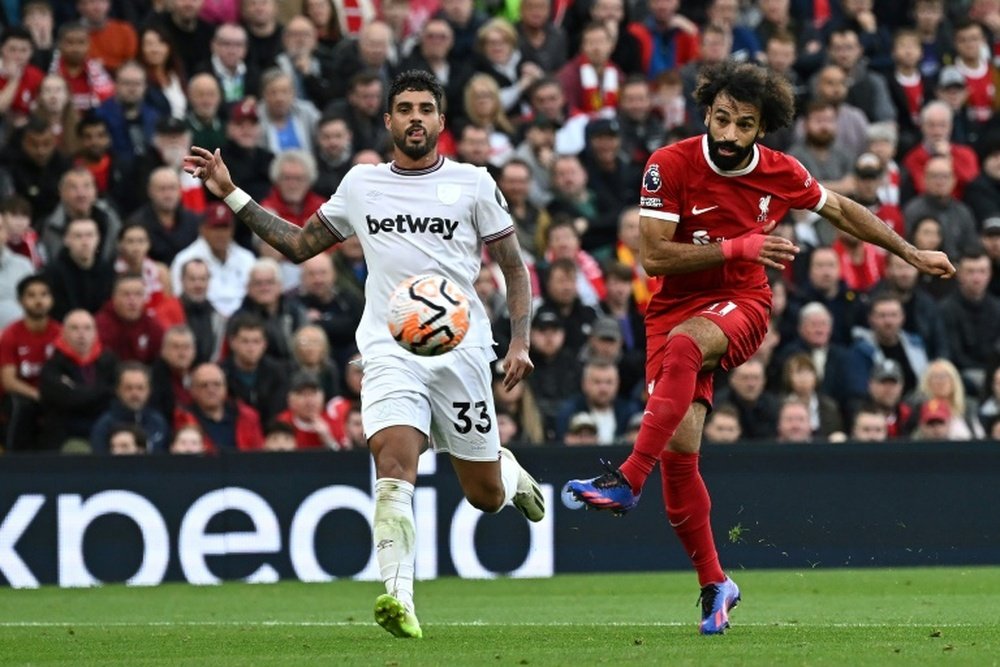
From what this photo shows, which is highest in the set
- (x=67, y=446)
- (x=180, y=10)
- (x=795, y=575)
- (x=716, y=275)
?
(x=180, y=10)

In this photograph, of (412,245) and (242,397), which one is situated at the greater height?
(412,245)

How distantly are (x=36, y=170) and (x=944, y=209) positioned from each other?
8.47 metres

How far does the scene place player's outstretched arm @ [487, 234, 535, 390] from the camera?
10500 millimetres

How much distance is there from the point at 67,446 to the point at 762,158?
25.6 ft

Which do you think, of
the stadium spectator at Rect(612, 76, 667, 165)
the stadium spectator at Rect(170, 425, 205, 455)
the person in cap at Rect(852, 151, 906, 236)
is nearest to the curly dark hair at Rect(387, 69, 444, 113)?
the stadium spectator at Rect(170, 425, 205, 455)

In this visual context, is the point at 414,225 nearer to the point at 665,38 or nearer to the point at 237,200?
the point at 237,200

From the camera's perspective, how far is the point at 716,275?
10.5m

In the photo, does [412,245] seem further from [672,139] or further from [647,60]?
[647,60]

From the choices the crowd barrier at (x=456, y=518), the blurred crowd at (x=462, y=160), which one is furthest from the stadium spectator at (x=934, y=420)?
the crowd barrier at (x=456, y=518)

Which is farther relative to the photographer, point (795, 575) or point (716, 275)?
point (795, 575)

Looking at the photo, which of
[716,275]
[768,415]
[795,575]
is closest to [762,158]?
[716,275]

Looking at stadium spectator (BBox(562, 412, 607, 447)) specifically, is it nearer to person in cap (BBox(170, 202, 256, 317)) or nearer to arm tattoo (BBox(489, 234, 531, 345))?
person in cap (BBox(170, 202, 256, 317))

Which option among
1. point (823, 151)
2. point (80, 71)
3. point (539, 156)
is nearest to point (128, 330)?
point (80, 71)

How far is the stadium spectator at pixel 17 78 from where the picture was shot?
18.2 m
